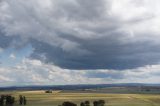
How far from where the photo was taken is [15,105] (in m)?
A: 92.7

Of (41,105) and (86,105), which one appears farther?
(41,105)

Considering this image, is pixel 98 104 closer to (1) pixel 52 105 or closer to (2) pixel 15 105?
(1) pixel 52 105

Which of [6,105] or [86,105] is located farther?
[6,105]

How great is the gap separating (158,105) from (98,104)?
18.1 m

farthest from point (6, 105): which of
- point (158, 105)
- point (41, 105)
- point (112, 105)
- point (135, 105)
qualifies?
point (158, 105)

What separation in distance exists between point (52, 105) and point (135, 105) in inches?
820

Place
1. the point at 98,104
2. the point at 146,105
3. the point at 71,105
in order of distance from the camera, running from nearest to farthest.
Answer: the point at 71,105 → the point at 98,104 → the point at 146,105

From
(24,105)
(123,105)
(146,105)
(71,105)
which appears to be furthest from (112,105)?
(24,105)

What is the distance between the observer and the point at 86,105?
81.6m

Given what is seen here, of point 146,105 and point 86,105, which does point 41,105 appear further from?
point 146,105

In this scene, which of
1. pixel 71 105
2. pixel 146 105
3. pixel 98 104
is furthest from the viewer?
pixel 146 105

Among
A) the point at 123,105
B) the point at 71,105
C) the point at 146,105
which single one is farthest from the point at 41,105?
the point at 146,105

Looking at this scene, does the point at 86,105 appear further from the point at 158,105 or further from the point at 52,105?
the point at 158,105

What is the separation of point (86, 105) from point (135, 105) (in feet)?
45.2
